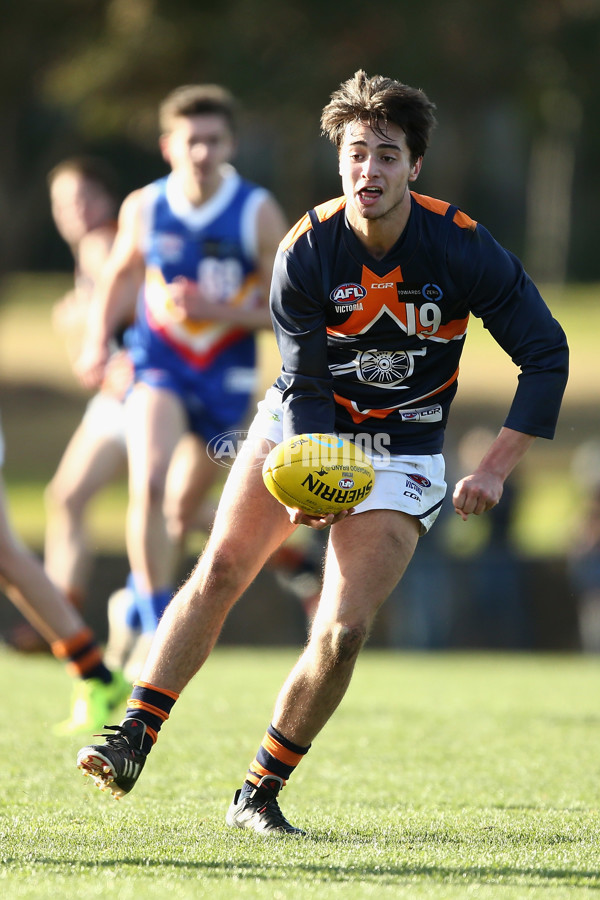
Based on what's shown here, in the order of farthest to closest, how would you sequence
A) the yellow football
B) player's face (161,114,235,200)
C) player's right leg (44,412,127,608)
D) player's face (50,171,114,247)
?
player's face (50,171,114,247), player's right leg (44,412,127,608), player's face (161,114,235,200), the yellow football

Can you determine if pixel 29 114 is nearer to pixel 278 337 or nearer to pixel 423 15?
pixel 423 15

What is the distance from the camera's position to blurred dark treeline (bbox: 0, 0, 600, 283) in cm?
1730

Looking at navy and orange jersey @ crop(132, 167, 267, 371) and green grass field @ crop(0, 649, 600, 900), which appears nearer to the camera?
green grass field @ crop(0, 649, 600, 900)

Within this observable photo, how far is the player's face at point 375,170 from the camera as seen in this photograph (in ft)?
13.2

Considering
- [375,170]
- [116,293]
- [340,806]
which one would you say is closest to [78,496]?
[116,293]

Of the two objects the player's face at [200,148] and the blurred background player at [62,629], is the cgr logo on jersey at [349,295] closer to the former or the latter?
the blurred background player at [62,629]

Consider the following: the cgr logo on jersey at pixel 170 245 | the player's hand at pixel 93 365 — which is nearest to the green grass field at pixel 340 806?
the player's hand at pixel 93 365

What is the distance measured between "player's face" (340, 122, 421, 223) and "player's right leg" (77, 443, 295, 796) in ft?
2.92

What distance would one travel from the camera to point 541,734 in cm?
632

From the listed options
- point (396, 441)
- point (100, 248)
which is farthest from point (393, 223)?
point (100, 248)

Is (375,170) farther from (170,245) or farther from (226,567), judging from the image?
(170,245)

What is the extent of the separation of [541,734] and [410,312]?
2.95 metres

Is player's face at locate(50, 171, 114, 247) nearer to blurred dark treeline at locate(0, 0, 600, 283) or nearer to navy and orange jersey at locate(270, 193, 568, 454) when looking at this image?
navy and orange jersey at locate(270, 193, 568, 454)

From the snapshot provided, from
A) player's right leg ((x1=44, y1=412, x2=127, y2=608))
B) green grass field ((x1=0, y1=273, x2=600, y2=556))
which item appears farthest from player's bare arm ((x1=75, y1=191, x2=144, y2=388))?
green grass field ((x1=0, y1=273, x2=600, y2=556))
